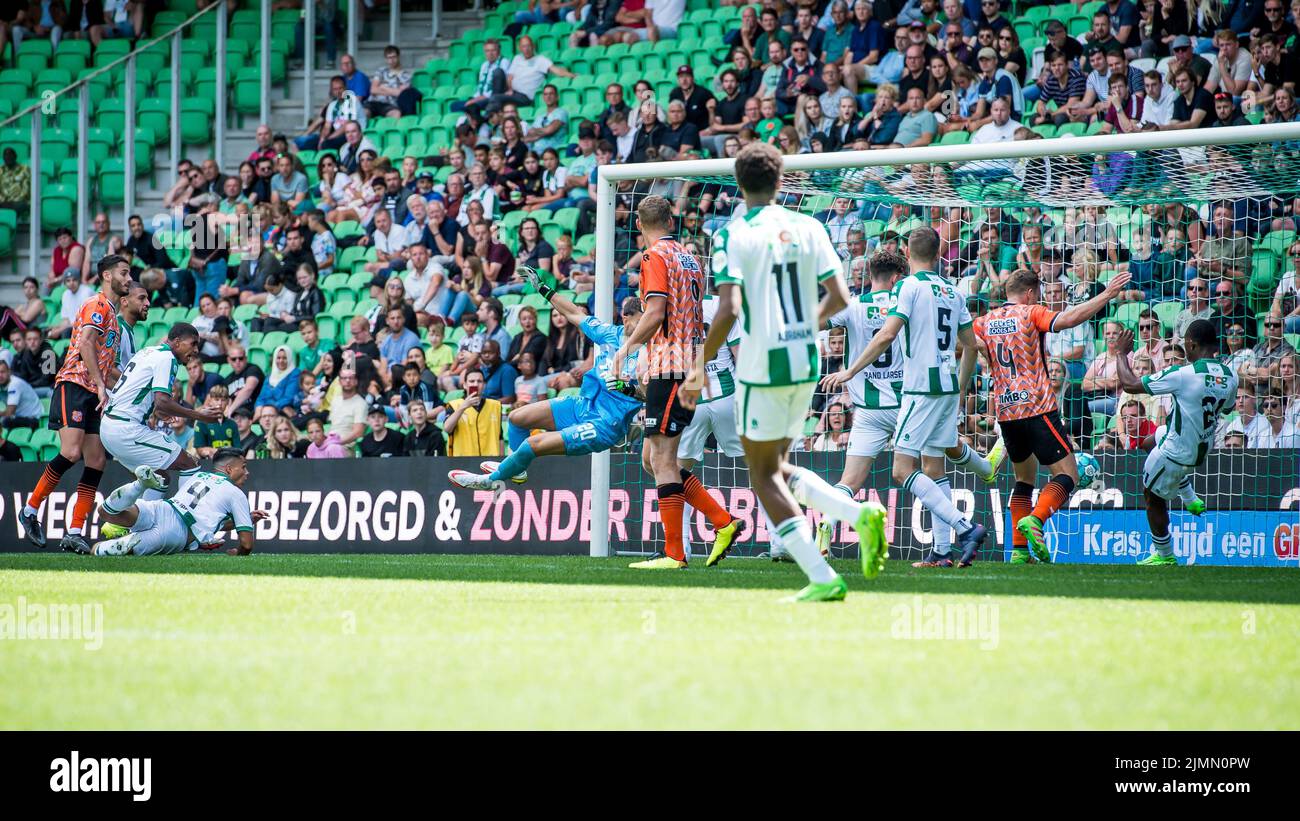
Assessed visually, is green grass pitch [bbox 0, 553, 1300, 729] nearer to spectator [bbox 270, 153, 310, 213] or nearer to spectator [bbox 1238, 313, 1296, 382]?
spectator [bbox 1238, 313, 1296, 382]

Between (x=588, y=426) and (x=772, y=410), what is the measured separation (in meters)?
3.67

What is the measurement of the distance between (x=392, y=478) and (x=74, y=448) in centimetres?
305

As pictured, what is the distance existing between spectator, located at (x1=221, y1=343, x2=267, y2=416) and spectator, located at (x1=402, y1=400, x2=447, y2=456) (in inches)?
98.5

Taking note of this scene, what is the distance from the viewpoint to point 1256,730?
3801 millimetres

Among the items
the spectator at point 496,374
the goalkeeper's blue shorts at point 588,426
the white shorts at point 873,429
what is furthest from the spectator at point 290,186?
the white shorts at point 873,429

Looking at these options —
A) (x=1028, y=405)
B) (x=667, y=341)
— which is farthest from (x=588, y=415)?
(x=1028, y=405)

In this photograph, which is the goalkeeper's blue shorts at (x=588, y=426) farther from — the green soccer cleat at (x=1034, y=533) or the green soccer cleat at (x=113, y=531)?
the green soccer cleat at (x=113, y=531)

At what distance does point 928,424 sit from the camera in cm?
1065

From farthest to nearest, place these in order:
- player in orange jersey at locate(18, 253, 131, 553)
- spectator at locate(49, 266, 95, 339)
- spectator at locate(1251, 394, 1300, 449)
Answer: spectator at locate(49, 266, 95, 339) < spectator at locate(1251, 394, 1300, 449) < player in orange jersey at locate(18, 253, 131, 553)

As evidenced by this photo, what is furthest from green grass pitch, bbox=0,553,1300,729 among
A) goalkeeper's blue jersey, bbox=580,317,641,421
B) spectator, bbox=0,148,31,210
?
spectator, bbox=0,148,31,210

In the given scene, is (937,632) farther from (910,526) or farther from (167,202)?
(167,202)

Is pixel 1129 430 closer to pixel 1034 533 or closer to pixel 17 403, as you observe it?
pixel 1034 533

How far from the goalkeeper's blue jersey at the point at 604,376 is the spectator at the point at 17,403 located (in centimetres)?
989

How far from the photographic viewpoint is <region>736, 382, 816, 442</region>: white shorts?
692 cm
